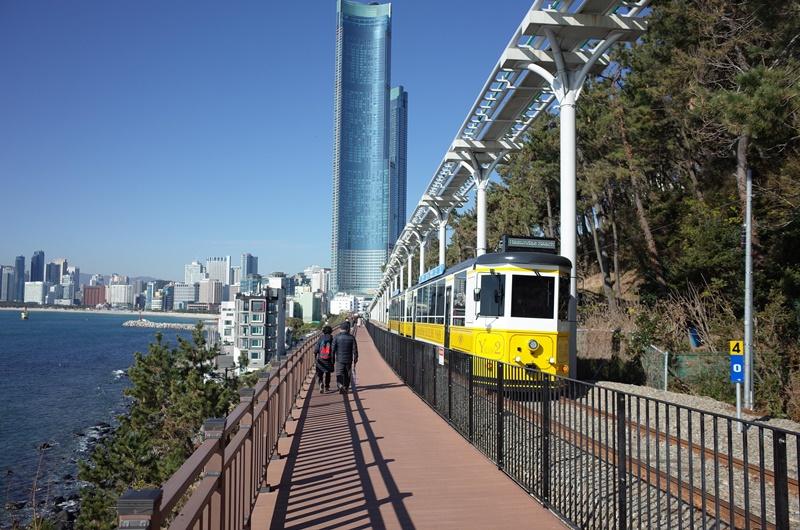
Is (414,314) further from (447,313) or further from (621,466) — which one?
(621,466)

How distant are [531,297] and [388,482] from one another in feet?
26.8

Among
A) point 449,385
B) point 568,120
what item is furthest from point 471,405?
point 568,120

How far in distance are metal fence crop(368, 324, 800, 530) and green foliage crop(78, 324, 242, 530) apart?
1650 cm

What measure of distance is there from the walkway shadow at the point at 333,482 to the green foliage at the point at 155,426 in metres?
13.5

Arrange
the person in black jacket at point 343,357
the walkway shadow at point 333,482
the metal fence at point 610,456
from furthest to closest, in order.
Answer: the person in black jacket at point 343,357, the walkway shadow at point 333,482, the metal fence at point 610,456

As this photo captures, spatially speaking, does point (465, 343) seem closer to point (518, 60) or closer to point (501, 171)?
point (518, 60)

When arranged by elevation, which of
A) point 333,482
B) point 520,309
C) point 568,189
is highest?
point 568,189

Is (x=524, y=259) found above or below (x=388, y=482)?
above

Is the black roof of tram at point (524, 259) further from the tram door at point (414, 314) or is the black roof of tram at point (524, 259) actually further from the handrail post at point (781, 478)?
the handrail post at point (781, 478)

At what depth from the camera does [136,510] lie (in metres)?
2.62

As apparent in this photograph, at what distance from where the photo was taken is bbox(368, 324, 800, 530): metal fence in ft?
12.9

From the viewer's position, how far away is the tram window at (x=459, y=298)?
1648 cm

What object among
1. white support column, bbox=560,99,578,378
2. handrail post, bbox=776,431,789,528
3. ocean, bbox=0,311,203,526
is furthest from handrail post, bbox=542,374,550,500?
ocean, bbox=0,311,203,526

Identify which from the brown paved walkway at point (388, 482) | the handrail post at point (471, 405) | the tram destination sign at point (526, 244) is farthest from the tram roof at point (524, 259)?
the handrail post at point (471, 405)
